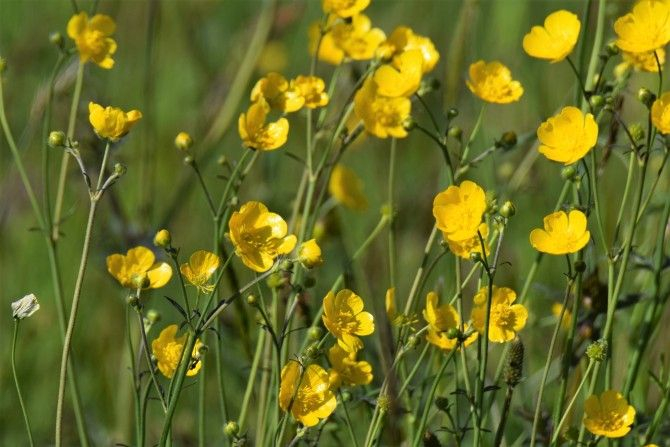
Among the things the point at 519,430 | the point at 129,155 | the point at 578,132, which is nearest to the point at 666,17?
the point at 578,132

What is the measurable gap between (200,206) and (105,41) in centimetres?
137

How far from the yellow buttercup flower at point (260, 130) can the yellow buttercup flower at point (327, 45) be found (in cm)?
19

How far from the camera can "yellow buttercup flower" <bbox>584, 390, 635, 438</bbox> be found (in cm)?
113

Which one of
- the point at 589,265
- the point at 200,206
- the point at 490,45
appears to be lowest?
the point at 200,206

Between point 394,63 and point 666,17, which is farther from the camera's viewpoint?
point 394,63

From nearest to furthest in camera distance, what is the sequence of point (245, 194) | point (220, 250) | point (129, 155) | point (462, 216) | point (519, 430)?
point (462, 216) < point (220, 250) < point (519, 430) < point (245, 194) < point (129, 155)

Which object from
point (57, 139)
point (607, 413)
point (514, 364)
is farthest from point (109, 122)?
point (607, 413)

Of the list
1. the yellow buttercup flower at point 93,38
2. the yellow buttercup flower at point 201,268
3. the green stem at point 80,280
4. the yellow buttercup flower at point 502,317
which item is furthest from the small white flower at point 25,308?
the yellow buttercup flower at point 502,317

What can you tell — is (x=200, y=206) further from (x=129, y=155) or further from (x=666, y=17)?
(x=666, y=17)

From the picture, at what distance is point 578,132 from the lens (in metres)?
1.15

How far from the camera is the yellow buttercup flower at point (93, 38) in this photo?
1345mm

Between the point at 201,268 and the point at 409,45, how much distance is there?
1.72 ft

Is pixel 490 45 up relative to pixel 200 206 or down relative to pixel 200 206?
up

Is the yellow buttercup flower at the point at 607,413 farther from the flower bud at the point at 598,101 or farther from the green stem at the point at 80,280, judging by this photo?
the green stem at the point at 80,280
